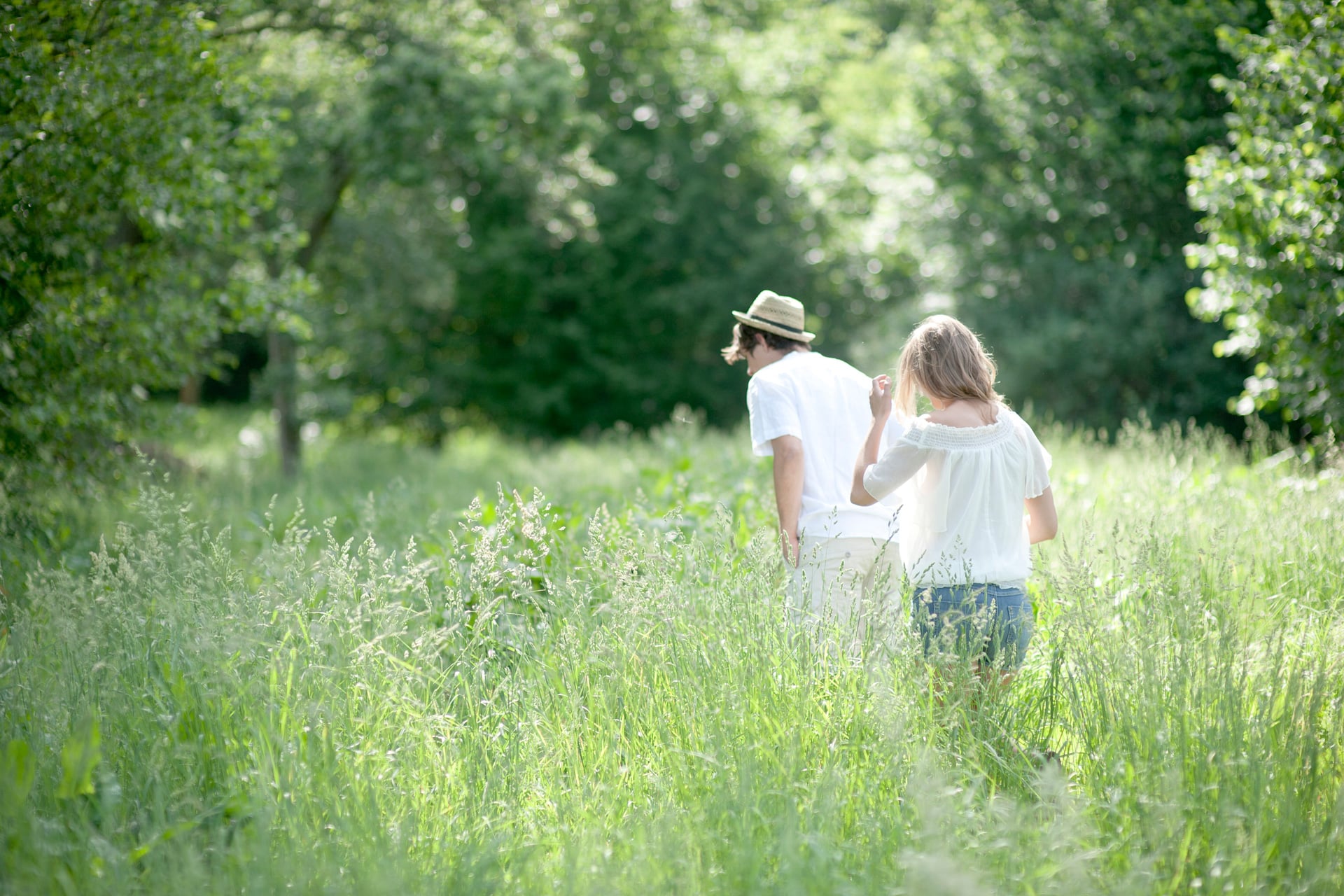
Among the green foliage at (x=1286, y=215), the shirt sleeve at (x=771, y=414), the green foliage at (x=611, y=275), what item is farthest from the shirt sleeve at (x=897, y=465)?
the green foliage at (x=611, y=275)

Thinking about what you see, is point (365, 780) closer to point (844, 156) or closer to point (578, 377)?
point (578, 377)

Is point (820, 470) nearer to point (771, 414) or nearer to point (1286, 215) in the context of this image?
point (771, 414)

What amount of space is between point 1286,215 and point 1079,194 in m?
A: 8.91

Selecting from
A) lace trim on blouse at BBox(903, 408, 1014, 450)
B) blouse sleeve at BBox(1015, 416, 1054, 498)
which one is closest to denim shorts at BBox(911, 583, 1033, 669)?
blouse sleeve at BBox(1015, 416, 1054, 498)

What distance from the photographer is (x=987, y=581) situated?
3.81m

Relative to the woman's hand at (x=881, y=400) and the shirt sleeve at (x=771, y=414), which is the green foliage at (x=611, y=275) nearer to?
the shirt sleeve at (x=771, y=414)

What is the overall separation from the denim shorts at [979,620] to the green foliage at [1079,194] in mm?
11909

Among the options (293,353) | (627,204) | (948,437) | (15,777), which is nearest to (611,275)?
(627,204)

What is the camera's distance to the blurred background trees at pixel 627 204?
6.67 meters

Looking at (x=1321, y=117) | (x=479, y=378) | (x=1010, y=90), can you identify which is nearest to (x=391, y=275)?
(x=479, y=378)

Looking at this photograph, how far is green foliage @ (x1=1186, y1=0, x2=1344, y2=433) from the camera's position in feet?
21.6

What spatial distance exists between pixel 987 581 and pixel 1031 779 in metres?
0.73

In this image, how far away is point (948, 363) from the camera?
386 centimetres

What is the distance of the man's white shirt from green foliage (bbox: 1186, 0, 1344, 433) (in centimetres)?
392
